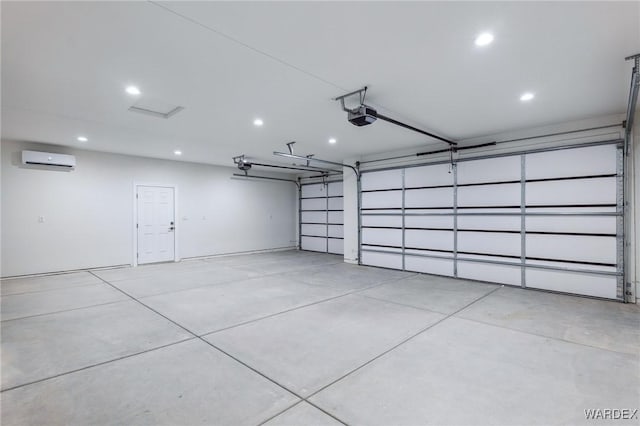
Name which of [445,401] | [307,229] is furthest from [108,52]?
[307,229]

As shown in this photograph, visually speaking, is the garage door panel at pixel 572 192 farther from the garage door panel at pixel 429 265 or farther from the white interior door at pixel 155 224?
the white interior door at pixel 155 224

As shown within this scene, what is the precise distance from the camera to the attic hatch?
400 centimetres

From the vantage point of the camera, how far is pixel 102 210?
7.05m

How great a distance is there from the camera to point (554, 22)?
2332 mm

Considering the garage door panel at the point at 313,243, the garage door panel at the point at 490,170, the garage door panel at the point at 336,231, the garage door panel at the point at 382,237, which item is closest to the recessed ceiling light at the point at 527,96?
the garage door panel at the point at 490,170

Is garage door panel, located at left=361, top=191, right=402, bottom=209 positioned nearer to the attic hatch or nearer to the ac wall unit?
the attic hatch

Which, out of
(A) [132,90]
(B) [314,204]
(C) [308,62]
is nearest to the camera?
(C) [308,62]

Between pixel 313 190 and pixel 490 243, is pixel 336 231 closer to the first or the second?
pixel 313 190

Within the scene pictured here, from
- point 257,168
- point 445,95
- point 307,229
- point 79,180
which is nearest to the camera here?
point 445,95

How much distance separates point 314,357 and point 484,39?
10.1 ft

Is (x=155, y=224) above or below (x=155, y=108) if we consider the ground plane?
below

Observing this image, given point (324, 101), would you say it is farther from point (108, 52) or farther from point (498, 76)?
point (108, 52)

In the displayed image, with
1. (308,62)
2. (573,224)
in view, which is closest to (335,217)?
(573,224)

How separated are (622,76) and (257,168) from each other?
828 cm
